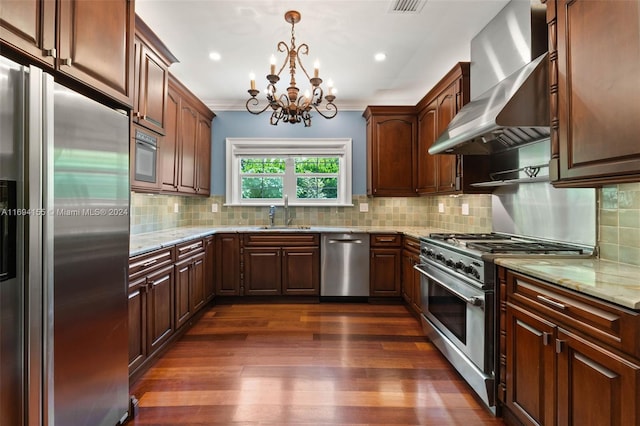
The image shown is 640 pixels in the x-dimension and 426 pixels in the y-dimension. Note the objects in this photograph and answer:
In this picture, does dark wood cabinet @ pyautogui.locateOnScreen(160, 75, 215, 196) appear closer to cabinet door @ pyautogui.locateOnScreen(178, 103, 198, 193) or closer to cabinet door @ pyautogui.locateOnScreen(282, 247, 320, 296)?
cabinet door @ pyautogui.locateOnScreen(178, 103, 198, 193)

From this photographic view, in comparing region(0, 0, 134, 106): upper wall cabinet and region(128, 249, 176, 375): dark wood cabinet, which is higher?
region(0, 0, 134, 106): upper wall cabinet

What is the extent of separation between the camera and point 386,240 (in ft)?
12.0

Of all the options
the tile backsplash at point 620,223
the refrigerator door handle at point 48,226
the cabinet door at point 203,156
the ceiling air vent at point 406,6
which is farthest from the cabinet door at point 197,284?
the tile backsplash at point 620,223

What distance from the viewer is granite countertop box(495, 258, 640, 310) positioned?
1071 millimetres

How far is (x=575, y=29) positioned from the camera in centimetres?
151

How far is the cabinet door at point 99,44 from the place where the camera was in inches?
48.6

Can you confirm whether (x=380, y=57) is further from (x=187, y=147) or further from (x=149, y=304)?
(x=149, y=304)

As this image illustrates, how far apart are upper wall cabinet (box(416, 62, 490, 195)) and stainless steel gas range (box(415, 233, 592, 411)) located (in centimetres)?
60

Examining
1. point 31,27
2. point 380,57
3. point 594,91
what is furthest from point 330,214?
point 31,27

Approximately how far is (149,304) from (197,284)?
93 centimetres

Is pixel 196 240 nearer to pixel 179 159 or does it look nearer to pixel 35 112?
pixel 179 159

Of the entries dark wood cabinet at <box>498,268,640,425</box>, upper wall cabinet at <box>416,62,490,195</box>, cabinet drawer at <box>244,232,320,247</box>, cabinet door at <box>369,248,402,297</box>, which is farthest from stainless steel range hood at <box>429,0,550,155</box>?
cabinet drawer at <box>244,232,320,247</box>

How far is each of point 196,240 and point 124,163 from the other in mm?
1593

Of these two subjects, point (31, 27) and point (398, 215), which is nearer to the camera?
point (31, 27)
